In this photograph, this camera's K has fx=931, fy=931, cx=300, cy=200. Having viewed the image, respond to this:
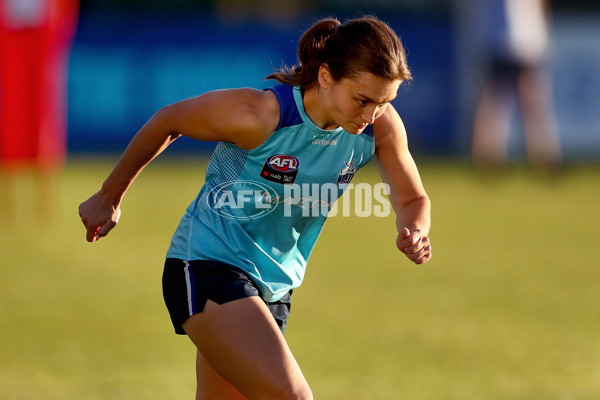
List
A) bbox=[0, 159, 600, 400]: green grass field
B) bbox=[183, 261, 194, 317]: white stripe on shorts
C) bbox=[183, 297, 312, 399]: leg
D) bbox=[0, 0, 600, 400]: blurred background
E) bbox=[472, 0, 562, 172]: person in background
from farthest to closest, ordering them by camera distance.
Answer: bbox=[472, 0, 562, 172]: person in background < bbox=[0, 0, 600, 400]: blurred background < bbox=[0, 159, 600, 400]: green grass field < bbox=[183, 261, 194, 317]: white stripe on shorts < bbox=[183, 297, 312, 399]: leg

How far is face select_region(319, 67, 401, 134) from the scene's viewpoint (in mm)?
3266

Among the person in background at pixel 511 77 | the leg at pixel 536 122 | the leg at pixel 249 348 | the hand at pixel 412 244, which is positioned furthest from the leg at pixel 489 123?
the leg at pixel 249 348

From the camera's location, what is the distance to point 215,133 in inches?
133

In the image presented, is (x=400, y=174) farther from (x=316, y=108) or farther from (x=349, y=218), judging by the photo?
(x=349, y=218)

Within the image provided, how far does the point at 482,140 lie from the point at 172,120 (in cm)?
1133

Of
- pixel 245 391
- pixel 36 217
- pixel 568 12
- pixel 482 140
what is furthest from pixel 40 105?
pixel 568 12

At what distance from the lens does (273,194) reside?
11.4 feet

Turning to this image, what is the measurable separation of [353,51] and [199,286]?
1009 mm

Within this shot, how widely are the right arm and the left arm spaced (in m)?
0.45

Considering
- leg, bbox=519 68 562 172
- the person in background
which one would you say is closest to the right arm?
the person in background

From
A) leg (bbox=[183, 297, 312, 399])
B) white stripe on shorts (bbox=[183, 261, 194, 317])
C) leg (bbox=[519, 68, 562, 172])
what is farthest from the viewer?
leg (bbox=[519, 68, 562, 172])

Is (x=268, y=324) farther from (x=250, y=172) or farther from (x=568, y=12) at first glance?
(x=568, y=12)

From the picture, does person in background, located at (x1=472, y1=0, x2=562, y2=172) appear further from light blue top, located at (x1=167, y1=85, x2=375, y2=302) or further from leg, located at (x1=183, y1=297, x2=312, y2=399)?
leg, located at (x1=183, y1=297, x2=312, y2=399)

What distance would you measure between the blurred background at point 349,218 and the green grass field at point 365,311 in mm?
23
